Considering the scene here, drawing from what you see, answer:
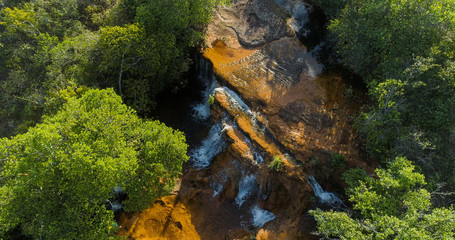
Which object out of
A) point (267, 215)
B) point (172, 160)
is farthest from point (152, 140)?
point (267, 215)

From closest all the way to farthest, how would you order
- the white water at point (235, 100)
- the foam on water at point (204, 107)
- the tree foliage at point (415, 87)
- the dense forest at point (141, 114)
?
the dense forest at point (141, 114) < the tree foliage at point (415, 87) < the white water at point (235, 100) < the foam on water at point (204, 107)

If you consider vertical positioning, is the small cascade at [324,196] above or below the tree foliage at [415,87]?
below

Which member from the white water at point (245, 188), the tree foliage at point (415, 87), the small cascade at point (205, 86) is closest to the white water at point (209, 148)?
the small cascade at point (205, 86)

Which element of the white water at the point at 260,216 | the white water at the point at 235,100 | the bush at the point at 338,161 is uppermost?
the bush at the point at 338,161

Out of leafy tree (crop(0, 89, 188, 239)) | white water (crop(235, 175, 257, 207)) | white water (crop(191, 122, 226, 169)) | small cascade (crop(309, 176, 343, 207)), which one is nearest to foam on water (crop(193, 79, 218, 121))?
white water (crop(191, 122, 226, 169))

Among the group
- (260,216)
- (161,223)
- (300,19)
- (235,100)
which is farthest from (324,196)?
(300,19)

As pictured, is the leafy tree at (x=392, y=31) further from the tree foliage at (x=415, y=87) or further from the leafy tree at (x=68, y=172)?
Answer: the leafy tree at (x=68, y=172)

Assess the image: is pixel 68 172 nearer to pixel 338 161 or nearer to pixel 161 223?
pixel 161 223
